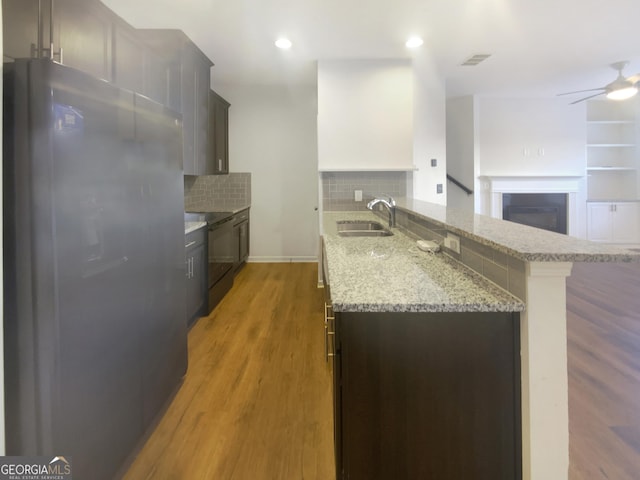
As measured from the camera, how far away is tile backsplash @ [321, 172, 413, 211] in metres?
4.36

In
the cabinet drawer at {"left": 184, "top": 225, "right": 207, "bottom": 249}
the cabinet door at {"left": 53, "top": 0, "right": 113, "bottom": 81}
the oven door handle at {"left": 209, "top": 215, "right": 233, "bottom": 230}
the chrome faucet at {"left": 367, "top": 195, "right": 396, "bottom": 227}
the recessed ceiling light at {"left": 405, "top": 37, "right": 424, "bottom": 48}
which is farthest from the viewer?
the recessed ceiling light at {"left": 405, "top": 37, "right": 424, "bottom": 48}

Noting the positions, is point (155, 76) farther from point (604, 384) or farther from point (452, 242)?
point (604, 384)

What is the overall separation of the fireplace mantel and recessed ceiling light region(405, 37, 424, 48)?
2.96m

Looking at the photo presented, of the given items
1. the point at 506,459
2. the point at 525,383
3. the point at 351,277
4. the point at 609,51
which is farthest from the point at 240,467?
the point at 609,51

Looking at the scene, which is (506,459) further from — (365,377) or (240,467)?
(240,467)

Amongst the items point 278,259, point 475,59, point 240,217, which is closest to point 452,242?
point 475,59

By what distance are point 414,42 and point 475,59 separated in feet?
3.14

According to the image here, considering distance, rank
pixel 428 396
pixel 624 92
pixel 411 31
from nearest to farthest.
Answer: pixel 428 396
pixel 411 31
pixel 624 92

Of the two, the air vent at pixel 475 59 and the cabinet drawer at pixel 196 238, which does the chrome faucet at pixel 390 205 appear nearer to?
the cabinet drawer at pixel 196 238

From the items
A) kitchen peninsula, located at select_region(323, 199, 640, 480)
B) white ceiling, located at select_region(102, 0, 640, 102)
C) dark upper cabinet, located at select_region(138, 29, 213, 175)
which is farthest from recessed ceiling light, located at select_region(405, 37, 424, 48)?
kitchen peninsula, located at select_region(323, 199, 640, 480)

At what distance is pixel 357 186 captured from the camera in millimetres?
4355

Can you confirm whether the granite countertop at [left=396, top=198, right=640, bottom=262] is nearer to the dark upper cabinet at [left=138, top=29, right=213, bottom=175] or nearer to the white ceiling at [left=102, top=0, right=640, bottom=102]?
the white ceiling at [left=102, top=0, right=640, bottom=102]

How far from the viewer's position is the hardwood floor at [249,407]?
163 cm

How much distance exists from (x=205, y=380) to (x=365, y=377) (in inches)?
60.9
